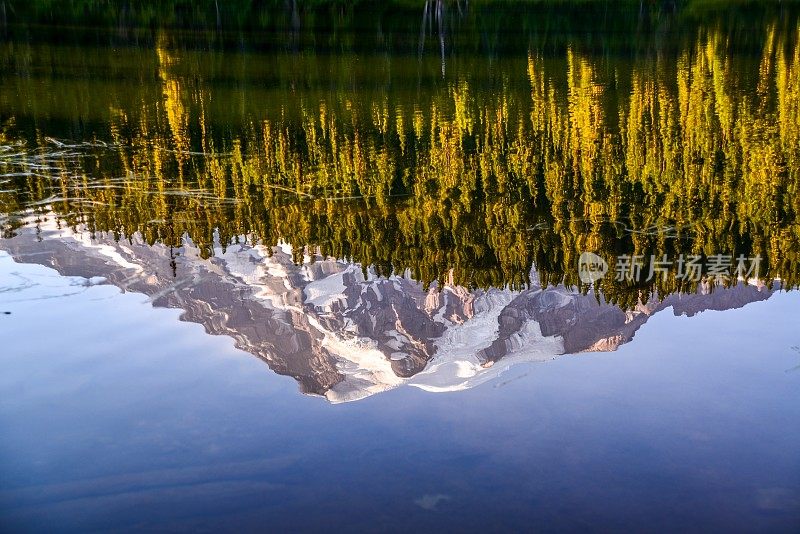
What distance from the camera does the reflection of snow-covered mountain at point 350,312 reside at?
15797 mm

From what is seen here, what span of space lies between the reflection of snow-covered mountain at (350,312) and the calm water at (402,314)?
3.1 inches

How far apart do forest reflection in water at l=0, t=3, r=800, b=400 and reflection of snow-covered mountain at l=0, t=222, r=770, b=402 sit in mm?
67

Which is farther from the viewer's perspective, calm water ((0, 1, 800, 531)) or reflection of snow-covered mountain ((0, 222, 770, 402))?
reflection of snow-covered mountain ((0, 222, 770, 402))

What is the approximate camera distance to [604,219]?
22.8 meters

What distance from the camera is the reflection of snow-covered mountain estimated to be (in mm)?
15797

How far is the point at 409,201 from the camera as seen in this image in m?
24.8

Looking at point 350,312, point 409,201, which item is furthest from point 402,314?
point 409,201

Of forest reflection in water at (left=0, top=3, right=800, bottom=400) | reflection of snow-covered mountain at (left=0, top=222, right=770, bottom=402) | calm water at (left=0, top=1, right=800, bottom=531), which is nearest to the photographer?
calm water at (left=0, top=1, right=800, bottom=531)

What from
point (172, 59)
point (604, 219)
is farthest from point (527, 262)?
point (172, 59)

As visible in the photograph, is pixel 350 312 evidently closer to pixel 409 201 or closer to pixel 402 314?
pixel 402 314

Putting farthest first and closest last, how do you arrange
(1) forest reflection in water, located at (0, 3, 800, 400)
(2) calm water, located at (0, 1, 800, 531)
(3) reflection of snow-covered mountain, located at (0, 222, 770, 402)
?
(1) forest reflection in water, located at (0, 3, 800, 400)
(3) reflection of snow-covered mountain, located at (0, 222, 770, 402)
(2) calm water, located at (0, 1, 800, 531)

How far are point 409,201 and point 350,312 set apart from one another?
6575 mm

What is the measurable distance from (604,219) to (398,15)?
89.3m

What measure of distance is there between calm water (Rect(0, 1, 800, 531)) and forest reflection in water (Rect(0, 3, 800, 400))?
0.11 m
